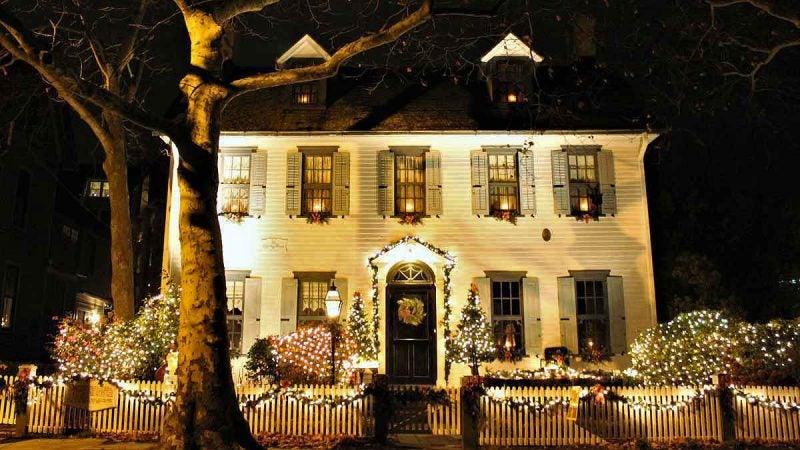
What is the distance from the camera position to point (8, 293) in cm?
2023

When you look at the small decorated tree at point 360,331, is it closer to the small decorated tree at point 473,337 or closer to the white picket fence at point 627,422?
the small decorated tree at point 473,337

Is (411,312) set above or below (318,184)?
below

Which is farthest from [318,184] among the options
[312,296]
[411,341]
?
[411,341]

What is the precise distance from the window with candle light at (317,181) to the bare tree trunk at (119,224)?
4.39 m

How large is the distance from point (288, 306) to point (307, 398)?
16.8 feet

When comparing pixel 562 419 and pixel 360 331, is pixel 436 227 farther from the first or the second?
pixel 562 419

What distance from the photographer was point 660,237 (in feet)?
70.9

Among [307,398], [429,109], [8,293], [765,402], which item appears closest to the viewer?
[765,402]

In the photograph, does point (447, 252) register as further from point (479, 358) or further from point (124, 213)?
point (124, 213)

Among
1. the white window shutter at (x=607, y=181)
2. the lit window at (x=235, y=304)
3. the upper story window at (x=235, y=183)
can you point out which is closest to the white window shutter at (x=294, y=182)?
the upper story window at (x=235, y=183)

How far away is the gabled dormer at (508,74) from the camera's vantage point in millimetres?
17250

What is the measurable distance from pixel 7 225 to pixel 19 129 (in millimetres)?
3131

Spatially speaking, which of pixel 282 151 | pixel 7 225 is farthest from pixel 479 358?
pixel 7 225

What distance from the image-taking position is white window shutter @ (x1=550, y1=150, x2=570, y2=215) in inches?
644
